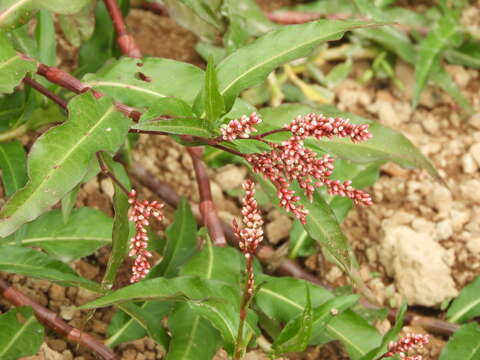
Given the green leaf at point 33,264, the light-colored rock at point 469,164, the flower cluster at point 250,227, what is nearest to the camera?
the flower cluster at point 250,227

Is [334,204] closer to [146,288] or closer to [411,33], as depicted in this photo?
[146,288]

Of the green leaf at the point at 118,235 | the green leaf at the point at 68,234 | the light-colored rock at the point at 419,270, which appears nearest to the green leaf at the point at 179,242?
the green leaf at the point at 68,234

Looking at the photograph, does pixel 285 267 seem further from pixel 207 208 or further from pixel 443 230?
pixel 443 230

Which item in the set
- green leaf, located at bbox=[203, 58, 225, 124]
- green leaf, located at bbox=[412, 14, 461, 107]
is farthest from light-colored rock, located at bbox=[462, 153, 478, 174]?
green leaf, located at bbox=[203, 58, 225, 124]

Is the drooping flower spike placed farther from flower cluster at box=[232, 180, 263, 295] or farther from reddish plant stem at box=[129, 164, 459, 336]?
reddish plant stem at box=[129, 164, 459, 336]

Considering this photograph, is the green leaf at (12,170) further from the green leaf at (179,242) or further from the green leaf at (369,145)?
the green leaf at (369,145)
